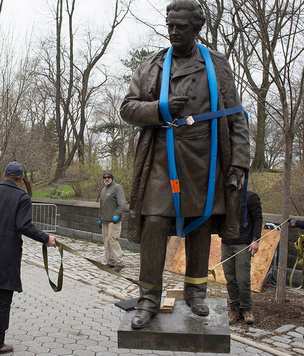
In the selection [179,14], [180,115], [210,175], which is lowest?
[210,175]

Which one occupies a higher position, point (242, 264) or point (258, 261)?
point (242, 264)

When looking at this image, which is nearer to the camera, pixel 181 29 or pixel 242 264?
pixel 181 29

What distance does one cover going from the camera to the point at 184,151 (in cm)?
295

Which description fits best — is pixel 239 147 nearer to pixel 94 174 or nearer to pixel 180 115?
pixel 180 115

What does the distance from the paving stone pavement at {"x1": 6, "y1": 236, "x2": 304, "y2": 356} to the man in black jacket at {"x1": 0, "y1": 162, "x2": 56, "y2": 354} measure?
52 cm

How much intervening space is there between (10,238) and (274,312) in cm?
399

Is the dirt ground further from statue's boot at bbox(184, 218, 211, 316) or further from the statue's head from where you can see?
the statue's head

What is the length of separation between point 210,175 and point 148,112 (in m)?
0.62

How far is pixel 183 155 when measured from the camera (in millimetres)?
2951

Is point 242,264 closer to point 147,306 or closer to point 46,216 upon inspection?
point 147,306

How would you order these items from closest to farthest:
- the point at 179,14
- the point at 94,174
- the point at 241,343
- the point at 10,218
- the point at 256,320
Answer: the point at 179,14, the point at 10,218, the point at 241,343, the point at 256,320, the point at 94,174

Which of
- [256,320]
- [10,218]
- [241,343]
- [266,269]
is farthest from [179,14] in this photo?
[266,269]

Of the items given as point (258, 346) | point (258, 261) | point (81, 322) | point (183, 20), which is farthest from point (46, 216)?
point (183, 20)

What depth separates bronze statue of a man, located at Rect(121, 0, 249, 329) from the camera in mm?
2934
